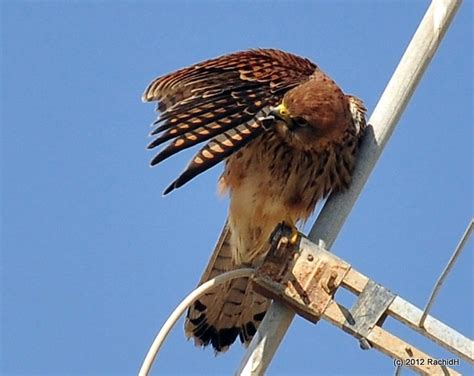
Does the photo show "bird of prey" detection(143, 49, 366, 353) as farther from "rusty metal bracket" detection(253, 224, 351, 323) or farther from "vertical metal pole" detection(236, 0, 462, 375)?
"rusty metal bracket" detection(253, 224, 351, 323)

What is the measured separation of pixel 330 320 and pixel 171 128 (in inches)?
39.9

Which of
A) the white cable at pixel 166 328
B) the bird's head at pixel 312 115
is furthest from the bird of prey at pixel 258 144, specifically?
the white cable at pixel 166 328

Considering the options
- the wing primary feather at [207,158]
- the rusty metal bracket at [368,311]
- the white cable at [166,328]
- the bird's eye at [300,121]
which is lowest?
the white cable at [166,328]

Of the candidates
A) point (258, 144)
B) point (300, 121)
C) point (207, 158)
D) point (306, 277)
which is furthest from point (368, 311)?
point (258, 144)

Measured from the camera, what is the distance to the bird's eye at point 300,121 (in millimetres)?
3920

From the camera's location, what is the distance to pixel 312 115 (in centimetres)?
394

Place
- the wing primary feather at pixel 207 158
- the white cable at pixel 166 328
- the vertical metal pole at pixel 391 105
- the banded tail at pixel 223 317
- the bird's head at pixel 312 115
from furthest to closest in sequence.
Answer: the banded tail at pixel 223 317, the bird's head at pixel 312 115, the wing primary feather at pixel 207 158, the vertical metal pole at pixel 391 105, the white cable at pixel 166 328

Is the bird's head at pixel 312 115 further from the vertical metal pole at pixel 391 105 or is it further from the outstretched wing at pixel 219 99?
the vertical metal pole at pixel 391 105

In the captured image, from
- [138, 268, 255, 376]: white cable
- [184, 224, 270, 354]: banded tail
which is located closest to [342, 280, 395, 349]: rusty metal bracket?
[138, 268, 255, 376]: white cable

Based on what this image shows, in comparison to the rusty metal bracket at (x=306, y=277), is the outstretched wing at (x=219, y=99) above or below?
above

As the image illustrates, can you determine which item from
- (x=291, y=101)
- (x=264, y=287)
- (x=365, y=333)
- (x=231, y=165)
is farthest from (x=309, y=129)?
(x=365, y=333)

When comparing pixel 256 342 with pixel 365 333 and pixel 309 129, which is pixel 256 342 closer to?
pixel 365 333

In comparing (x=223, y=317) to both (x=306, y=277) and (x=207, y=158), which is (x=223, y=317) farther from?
(x=306, y=277)

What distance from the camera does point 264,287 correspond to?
309cm
